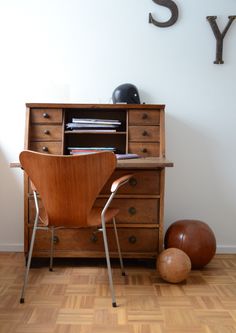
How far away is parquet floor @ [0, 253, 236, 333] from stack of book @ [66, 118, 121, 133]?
3.29ft

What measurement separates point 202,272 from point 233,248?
1.96 ft

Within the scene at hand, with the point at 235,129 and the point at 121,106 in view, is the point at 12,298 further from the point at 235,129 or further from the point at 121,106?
the point at 235,129

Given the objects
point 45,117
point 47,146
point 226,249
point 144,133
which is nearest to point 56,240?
Result: point 47,146

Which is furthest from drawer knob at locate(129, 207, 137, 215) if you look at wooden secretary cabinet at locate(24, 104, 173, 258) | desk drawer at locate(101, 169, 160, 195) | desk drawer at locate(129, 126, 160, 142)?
desk drawer at locate(129, 126, 160, 142)

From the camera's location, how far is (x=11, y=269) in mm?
2449

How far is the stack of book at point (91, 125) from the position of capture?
2512 mm

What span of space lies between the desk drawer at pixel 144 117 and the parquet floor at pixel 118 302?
3.50 ft

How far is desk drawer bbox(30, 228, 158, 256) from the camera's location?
2.45m

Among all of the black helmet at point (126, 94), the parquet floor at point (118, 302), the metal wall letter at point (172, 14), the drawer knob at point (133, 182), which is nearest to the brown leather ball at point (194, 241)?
the parquet floor at point (118, 302)

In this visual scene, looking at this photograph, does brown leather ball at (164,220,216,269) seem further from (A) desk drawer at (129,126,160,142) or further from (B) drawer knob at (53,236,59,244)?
(B) drawer knob at (53,236,59,244)

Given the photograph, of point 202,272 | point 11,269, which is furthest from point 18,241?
point 202,272

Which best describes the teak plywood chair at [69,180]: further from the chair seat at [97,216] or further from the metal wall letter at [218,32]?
the metal wall letter at [218,32]

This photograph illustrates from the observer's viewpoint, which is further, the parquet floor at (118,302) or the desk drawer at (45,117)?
the desk drawer at (45,117)

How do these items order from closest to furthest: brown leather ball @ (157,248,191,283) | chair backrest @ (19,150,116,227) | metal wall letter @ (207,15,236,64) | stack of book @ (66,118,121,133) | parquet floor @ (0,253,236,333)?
1. parquet floor @ (0,253,236,333)
2. chair backrest @ (19,150,116,227)
3. brown leather ball @ (157,248,191,283)
4. stack of book @ (66,118,121,133)
5. metal wall letter @ (207,15,236,64)
